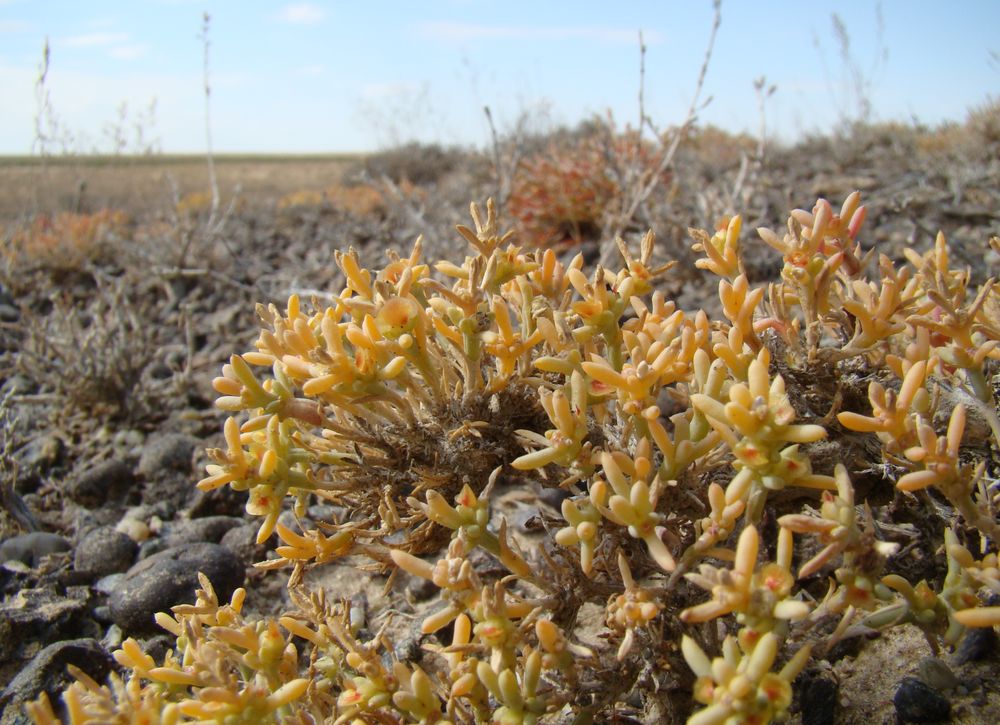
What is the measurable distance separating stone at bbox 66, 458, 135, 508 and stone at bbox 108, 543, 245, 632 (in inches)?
29.0

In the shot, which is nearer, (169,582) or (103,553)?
(169,582)

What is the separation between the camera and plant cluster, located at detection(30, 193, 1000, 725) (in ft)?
3.51

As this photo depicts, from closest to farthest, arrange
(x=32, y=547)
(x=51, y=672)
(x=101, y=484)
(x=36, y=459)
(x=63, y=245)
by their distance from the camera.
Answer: (x=51, y=672) < (x=32, y=547) < (x=101, y=484) < (x=36, y=459) < (x=63, y=245)

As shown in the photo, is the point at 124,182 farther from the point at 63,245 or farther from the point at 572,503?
the point at 572,503

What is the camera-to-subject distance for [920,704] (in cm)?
135

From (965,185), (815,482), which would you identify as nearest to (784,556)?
(815,482)

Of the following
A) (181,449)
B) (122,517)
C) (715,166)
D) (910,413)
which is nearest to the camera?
(910,413)

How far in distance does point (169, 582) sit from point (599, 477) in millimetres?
1353

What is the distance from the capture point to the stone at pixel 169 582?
6.46ft

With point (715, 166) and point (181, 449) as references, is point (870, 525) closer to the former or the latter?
point (181, 449)

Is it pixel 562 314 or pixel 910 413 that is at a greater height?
pixel 562 314

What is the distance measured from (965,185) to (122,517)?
5472 mm

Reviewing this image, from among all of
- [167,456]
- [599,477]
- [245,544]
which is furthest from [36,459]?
[599,477]

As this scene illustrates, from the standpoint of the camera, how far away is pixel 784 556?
1.03 m
